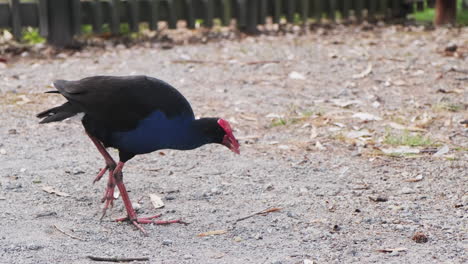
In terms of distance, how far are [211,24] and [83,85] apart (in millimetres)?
5975

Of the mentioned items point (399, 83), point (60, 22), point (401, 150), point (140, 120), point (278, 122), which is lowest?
point (401, 150)

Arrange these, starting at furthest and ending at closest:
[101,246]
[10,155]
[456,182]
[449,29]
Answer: [449,29] < [10,155] < [456,182] < [101,246]

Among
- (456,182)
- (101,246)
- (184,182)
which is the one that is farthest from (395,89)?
(101,246)

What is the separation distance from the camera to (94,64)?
8133 mm

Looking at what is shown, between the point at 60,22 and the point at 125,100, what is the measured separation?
17.2 feet

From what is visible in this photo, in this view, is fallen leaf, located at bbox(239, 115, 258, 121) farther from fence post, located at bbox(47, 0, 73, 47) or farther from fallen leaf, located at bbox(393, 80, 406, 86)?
fence post, located at bbox(47, 0, 73, 47)

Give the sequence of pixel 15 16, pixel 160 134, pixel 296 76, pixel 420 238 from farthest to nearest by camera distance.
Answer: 1. pixel 15 16
2. pixel 296 76
3. pixel 160 134
4. pixel 420 238

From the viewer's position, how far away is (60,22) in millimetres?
8859

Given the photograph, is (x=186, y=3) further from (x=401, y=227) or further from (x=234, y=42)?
(x=401, y=227)

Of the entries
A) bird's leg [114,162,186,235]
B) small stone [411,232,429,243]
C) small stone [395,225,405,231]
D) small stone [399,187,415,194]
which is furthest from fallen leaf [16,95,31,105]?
small stone [411,232,429,243]

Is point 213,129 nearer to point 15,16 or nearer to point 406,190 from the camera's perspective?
point 406,190

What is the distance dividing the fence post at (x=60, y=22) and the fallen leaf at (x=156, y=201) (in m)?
4.84

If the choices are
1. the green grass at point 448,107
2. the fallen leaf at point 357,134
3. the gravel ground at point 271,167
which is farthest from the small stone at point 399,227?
the green grass at point 448,107

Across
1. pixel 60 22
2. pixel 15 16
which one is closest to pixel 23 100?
pixel 15 16
